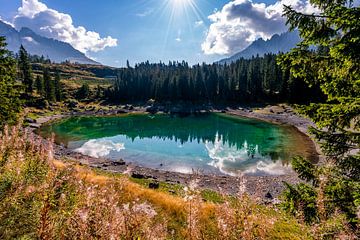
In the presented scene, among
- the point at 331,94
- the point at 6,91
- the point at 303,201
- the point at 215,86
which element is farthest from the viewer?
the point at 215,86

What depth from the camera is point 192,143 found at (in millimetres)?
61344

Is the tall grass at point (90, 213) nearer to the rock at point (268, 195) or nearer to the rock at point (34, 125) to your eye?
the rock at point (268, 195)

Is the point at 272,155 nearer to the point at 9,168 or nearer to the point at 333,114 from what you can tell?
the point at 333,114

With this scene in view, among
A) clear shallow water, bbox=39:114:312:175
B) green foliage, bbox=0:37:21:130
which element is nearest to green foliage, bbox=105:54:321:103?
clear shallow water, bbox=39:114:312:175

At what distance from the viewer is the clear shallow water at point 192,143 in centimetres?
4463

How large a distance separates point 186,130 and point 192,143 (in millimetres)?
16444

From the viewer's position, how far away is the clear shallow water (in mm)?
44634

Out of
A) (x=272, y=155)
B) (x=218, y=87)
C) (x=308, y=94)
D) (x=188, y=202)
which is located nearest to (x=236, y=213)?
Answer: (x=188, y=202)

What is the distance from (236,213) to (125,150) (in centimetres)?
5262

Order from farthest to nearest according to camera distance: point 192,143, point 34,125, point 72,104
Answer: point 72,104 → point 34,125 → point 192,143

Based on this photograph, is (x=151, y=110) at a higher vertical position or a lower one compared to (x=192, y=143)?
higher

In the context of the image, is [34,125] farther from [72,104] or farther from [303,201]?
[303,201]

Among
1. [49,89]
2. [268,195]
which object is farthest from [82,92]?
[268,195]

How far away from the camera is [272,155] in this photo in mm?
47688
